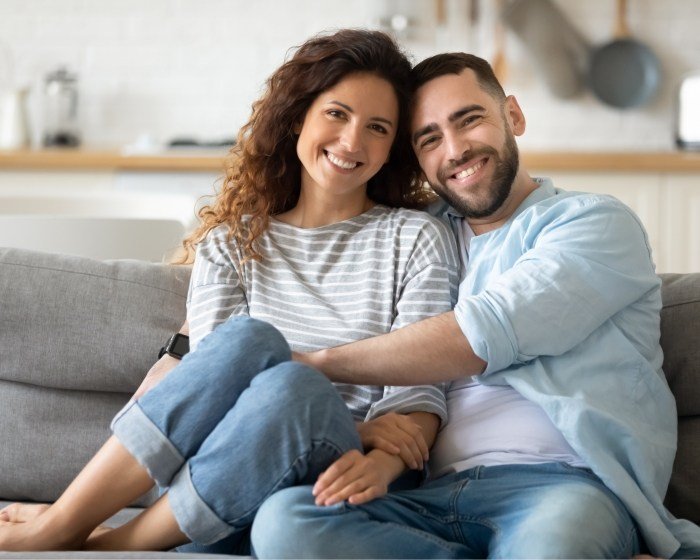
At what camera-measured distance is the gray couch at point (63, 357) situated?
206cm

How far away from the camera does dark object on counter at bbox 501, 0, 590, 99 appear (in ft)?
16.0

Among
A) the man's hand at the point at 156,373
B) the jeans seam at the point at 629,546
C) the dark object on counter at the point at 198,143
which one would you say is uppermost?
the dark object on counter at the point at 198,143

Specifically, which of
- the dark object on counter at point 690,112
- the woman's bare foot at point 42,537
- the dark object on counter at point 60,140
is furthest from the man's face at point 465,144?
the dark object on counter at point 60,140

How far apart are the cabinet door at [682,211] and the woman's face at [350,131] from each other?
8.02ft

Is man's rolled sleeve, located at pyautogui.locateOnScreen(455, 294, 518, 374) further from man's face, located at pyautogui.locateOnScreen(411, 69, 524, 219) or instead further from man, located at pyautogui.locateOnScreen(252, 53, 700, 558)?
man's face, located at pyautogui.locateOnScreen(411, 69, 524, 219)

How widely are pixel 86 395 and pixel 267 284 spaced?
1.42ft

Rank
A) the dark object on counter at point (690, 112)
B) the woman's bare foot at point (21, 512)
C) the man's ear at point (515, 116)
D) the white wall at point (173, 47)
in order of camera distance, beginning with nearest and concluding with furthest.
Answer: the woman's bare foot at point (21, 512)
the man's ear at point (515, 116)
the dark object on counter at point (690, 112)
the white wall at point (173, 47)

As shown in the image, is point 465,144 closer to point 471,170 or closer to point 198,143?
point 471,170

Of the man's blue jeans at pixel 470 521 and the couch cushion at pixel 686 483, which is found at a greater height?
the man's blue jeans at pixel 470 521

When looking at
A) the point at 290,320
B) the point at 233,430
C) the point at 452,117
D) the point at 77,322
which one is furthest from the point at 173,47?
the point at 233,430

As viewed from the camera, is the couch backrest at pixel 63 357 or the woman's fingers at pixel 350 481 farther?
the couch backrest at pixel 63 357

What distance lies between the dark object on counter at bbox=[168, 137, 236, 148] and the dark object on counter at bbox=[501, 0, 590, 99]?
1.38 meters

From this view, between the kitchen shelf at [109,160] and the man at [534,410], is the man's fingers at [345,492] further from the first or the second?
the kitchen shelf at [109,160]

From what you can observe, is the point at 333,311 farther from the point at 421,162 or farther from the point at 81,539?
the point at 81,539
